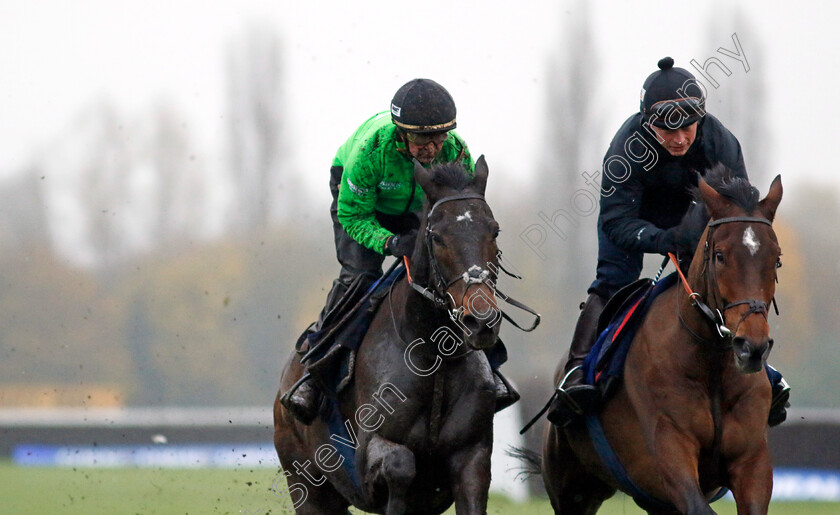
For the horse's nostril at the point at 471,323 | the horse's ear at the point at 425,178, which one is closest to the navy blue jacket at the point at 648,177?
the horse's ear at the point at 425,178

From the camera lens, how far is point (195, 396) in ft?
66.1

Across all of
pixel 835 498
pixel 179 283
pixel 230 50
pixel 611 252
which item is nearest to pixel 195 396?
pixel 179 283

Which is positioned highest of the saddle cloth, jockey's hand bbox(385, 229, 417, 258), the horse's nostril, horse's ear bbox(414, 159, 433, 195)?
horse's ear bbox(414, 159, 433, 195)

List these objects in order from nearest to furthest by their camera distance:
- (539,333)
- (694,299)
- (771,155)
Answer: (694,299)
(539,333)
(771,155)

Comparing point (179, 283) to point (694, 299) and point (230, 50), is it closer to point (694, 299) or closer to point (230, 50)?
point (230, 50)

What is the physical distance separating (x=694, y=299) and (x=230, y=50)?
1698 cm

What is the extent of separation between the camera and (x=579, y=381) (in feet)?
20.2

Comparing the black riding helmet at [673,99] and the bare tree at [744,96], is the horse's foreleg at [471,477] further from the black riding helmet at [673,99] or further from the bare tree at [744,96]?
the bare tree at [744,96]

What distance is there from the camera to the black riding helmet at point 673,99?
19.3 feet

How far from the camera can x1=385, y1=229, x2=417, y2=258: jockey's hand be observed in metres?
5.61

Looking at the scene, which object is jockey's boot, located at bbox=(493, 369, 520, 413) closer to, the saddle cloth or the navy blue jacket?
the saddle cloth

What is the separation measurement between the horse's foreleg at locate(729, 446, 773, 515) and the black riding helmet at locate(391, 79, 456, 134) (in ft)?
6.90

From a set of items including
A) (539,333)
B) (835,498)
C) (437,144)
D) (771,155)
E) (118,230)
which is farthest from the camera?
(118,230)

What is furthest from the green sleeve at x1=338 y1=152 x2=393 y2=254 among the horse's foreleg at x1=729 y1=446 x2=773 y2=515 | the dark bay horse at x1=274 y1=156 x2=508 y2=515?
the horse's foreleg at x1=729 y1=446 x2=773 y2=515
